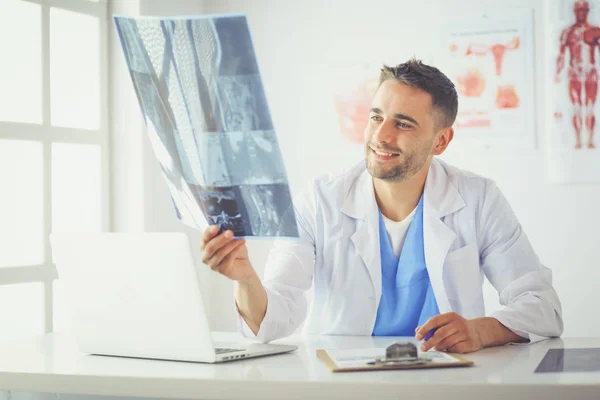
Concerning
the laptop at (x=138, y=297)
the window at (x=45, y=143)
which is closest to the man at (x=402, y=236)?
the laptop at (x=138, y=297)

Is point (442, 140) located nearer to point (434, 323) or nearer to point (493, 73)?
point (434, 323)

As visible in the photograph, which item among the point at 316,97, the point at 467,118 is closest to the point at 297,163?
the point at 316,97

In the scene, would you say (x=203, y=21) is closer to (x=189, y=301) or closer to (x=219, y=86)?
(x=219, y=86)

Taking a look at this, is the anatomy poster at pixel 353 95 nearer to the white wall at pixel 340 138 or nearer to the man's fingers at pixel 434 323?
the white wall at pixel 340 138

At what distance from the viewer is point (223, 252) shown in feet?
4.90

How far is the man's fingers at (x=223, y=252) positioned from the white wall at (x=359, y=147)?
2335 mm

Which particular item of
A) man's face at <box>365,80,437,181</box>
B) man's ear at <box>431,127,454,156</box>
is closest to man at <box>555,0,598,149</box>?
man's ear at <box>431,127,454,156</box>

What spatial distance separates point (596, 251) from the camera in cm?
348

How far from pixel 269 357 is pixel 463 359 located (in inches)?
14.0

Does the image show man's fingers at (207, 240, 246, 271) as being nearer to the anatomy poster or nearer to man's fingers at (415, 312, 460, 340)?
man's fingers at (415, 312, 460, 340)

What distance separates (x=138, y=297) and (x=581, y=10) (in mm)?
2743

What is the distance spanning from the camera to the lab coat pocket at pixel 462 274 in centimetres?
206

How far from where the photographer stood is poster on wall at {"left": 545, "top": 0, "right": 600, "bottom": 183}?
349 cm

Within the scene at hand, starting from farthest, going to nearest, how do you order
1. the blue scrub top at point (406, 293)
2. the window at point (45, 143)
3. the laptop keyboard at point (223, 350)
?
the window at point (45, 143), the blue scrub top at point (406, 293), the laptop keyboard at point (223, 350)
